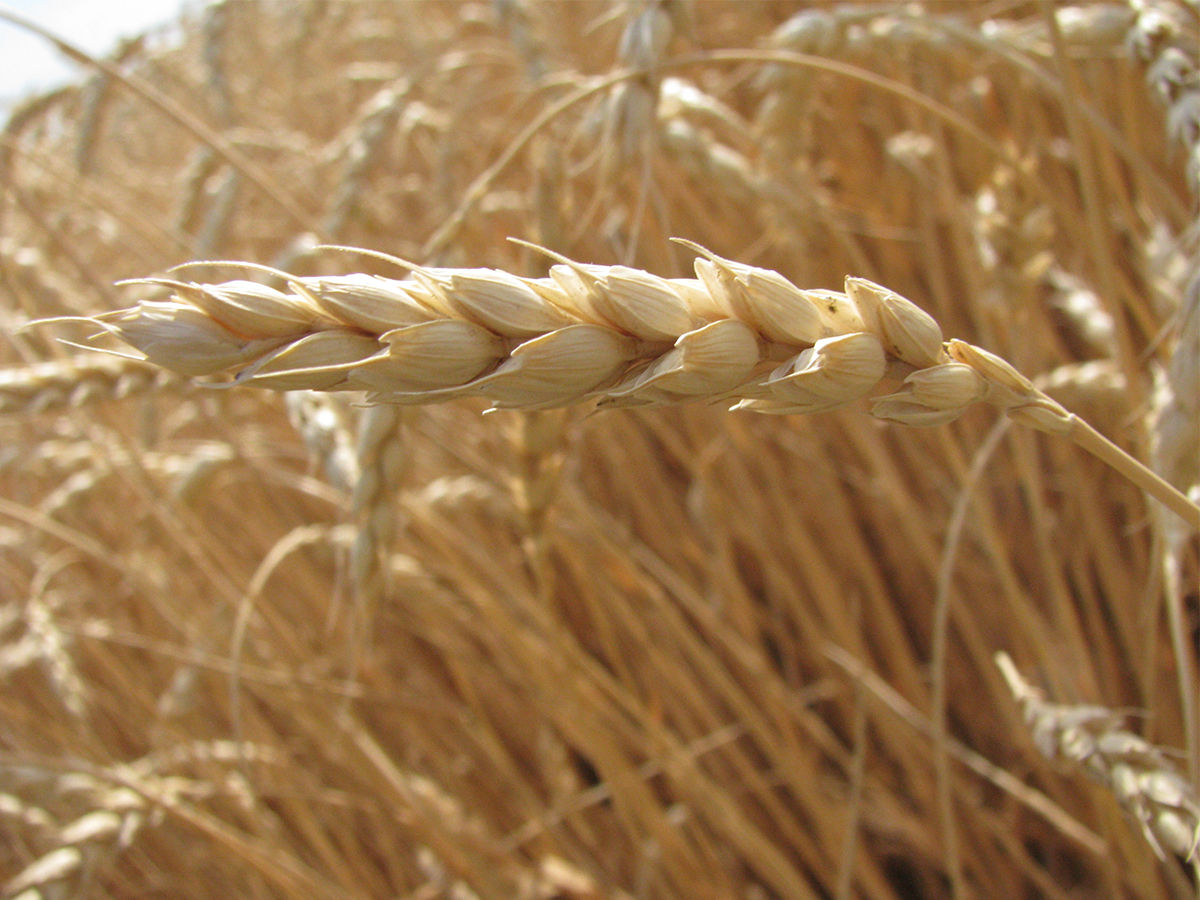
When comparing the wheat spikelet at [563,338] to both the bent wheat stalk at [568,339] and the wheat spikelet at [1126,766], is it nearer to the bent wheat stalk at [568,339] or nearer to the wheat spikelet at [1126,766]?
the bent wheat stalk at [568,339]

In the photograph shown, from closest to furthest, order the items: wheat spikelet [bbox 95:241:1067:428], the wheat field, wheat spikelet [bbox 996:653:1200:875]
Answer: wheat spikelet [bbox 95:241:1067:428] → wheat spikelet [bbox 996:653:1200:875] → the wheat field

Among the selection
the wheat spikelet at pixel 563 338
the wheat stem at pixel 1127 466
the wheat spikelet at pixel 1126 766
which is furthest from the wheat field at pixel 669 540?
the wheat spikelet at pixel 563 338

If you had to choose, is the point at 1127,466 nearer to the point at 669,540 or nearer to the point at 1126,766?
the point at 1126,766

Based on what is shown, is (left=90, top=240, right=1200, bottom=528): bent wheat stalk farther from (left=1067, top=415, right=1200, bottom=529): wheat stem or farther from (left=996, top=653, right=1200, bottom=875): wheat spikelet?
(left=996, top=653, right=1200, bottom=875): wheat spikelet

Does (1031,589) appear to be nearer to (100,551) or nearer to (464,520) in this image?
(464,520)

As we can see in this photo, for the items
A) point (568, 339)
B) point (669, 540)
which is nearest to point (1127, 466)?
point (568, 339)

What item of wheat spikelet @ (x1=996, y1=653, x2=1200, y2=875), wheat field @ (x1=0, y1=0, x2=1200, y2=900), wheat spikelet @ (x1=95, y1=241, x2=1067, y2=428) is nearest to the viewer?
wheat spikelet @ (x1=95, y1=241, x2=1067, y2=428)

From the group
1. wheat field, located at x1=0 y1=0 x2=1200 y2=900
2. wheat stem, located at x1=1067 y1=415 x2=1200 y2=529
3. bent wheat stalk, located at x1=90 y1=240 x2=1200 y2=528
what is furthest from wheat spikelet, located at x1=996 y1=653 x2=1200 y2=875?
bent wheat stalk, located at x1=90 y1=240 x2=1200 y2=528
